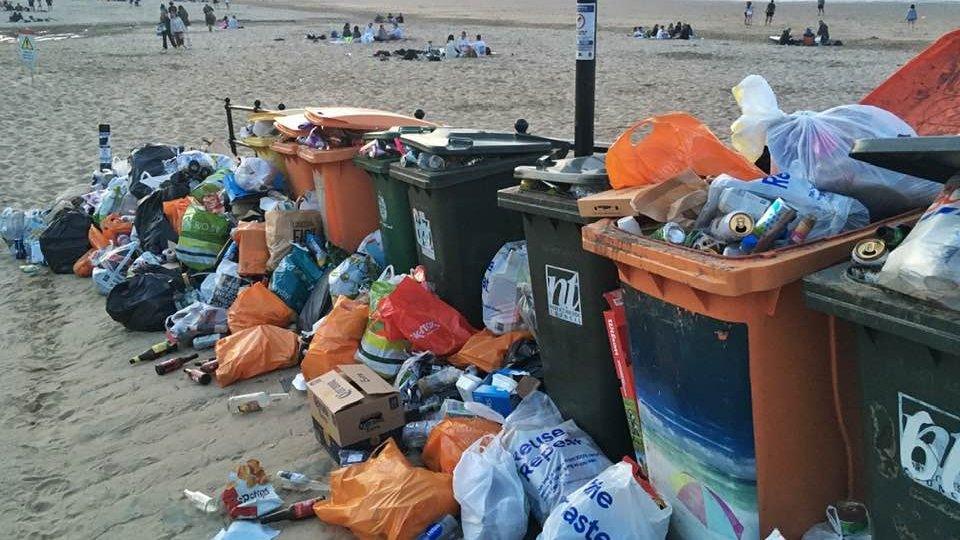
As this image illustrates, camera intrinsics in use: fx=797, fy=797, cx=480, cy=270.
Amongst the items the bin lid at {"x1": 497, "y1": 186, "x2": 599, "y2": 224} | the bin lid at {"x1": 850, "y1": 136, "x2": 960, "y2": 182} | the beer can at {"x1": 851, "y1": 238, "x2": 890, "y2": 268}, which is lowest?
the bin lid at {"x1": 497, "y1": 186, "x2": 599, "y2": 224}

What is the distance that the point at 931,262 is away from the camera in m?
1.69

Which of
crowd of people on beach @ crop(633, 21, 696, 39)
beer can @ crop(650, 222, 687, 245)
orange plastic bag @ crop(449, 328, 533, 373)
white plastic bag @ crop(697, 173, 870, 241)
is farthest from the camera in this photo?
crowd of people on beach @ crop(633, 21, 696, 39)

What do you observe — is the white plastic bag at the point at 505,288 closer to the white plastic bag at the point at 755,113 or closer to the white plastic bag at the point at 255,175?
the white plastic bag at the point at 755,113

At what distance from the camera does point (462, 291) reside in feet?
13.8

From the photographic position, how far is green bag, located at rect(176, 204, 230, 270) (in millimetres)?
5879

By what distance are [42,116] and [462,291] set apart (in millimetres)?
12998

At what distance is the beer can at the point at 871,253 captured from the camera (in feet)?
6.26

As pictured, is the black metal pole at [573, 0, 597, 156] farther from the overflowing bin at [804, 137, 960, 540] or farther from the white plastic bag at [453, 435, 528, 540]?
the overflowing bin at [804, 137, 960, 540]

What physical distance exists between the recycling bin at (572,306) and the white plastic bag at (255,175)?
333cm

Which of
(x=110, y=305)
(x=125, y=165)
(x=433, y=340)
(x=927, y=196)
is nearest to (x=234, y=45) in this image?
(x=125, y=165)

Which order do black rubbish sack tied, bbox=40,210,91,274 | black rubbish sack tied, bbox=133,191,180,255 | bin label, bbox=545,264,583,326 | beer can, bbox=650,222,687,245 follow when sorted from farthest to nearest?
black rubbish sack tied, bbox=40,210,91,274
black rubbish sack tied, bbox=133,191,180,255
bin label, bbox=545,264,583,326
beer can, bbox=650,222,687,245

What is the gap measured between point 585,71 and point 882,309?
2249 millimetres

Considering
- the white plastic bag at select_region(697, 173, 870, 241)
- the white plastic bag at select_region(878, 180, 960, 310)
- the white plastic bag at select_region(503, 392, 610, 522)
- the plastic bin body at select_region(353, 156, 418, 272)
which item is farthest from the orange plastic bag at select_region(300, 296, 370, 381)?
the white plastic bag at select_region(878, 180, 960, 310)

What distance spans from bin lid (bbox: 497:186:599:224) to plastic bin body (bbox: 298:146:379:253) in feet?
7.09
